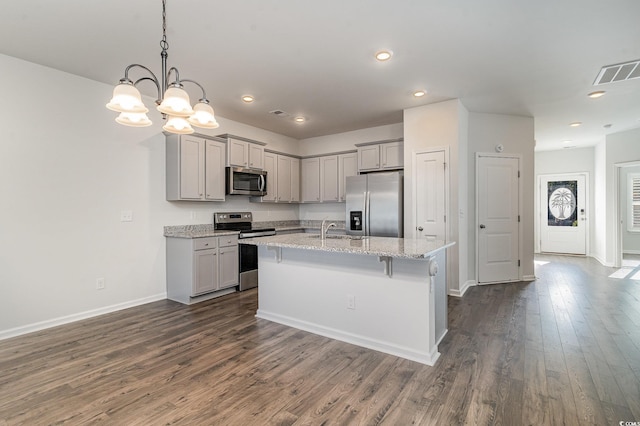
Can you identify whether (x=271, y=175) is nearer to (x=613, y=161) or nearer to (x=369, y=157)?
(x=369, y=157)

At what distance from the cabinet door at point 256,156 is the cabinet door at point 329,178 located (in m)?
1.24

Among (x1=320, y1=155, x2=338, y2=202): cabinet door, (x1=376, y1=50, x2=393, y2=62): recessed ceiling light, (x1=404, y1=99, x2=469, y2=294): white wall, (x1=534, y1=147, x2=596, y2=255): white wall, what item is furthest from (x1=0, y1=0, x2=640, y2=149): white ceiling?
(x1=534, y1=147, x2=596, y2=255): white wall

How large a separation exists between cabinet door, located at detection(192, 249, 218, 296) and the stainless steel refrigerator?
2.21 m

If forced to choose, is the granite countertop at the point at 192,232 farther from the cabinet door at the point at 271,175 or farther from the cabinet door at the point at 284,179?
the cabinet door at the point at 284,179

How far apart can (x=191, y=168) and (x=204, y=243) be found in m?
1.07

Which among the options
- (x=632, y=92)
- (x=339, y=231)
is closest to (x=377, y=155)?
(x=339, y=231)

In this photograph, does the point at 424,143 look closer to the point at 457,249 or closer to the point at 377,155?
the point at 377,155

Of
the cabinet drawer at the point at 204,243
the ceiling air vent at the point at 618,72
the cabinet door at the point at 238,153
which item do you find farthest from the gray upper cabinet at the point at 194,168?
the ceiling air vent at the point at 618,72

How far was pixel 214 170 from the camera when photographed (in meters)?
4.72

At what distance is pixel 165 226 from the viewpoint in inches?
173

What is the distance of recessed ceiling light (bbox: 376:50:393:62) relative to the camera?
3.00 m

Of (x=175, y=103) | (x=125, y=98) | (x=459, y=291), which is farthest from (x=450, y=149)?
(x=125, y=98)

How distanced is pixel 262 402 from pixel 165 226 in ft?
10.3

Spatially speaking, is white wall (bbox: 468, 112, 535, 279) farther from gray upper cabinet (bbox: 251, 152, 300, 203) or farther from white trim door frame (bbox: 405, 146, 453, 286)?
gray upper cabinet (bbox: 251, 152, 300, 203)
